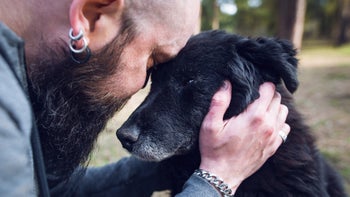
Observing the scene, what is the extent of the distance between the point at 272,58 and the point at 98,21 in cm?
97

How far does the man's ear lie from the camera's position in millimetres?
1597

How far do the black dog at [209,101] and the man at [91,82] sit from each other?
3.6 inches

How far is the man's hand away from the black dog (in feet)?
0.27

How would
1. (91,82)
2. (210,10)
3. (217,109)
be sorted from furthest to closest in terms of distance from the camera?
(210,10), (217,109), (91,82)

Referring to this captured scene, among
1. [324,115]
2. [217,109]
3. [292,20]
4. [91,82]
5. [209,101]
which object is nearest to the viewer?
[91,82]

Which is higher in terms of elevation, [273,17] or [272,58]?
[272,58]

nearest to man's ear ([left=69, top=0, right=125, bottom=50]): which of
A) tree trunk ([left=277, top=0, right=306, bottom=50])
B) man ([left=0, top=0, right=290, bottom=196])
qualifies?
man ([left=0, top=0, right=290, bottom=196])

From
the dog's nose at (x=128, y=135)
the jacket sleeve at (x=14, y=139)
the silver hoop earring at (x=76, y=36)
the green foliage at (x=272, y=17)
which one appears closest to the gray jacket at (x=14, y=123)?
the jacket sleeve at (x=14, y=139)

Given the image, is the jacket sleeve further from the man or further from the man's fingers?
the man's fingers

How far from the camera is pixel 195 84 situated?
2250 millimetres

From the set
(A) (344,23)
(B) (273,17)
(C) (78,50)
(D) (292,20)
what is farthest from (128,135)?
(B) (273,17)

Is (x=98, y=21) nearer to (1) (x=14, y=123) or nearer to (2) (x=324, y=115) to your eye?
(1) (x=14, y=123)

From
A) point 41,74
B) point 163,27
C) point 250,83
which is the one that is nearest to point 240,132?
point 250,83

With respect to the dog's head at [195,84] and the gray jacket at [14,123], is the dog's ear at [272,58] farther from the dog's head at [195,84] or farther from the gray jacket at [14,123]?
the gray jacket at [14,123]
